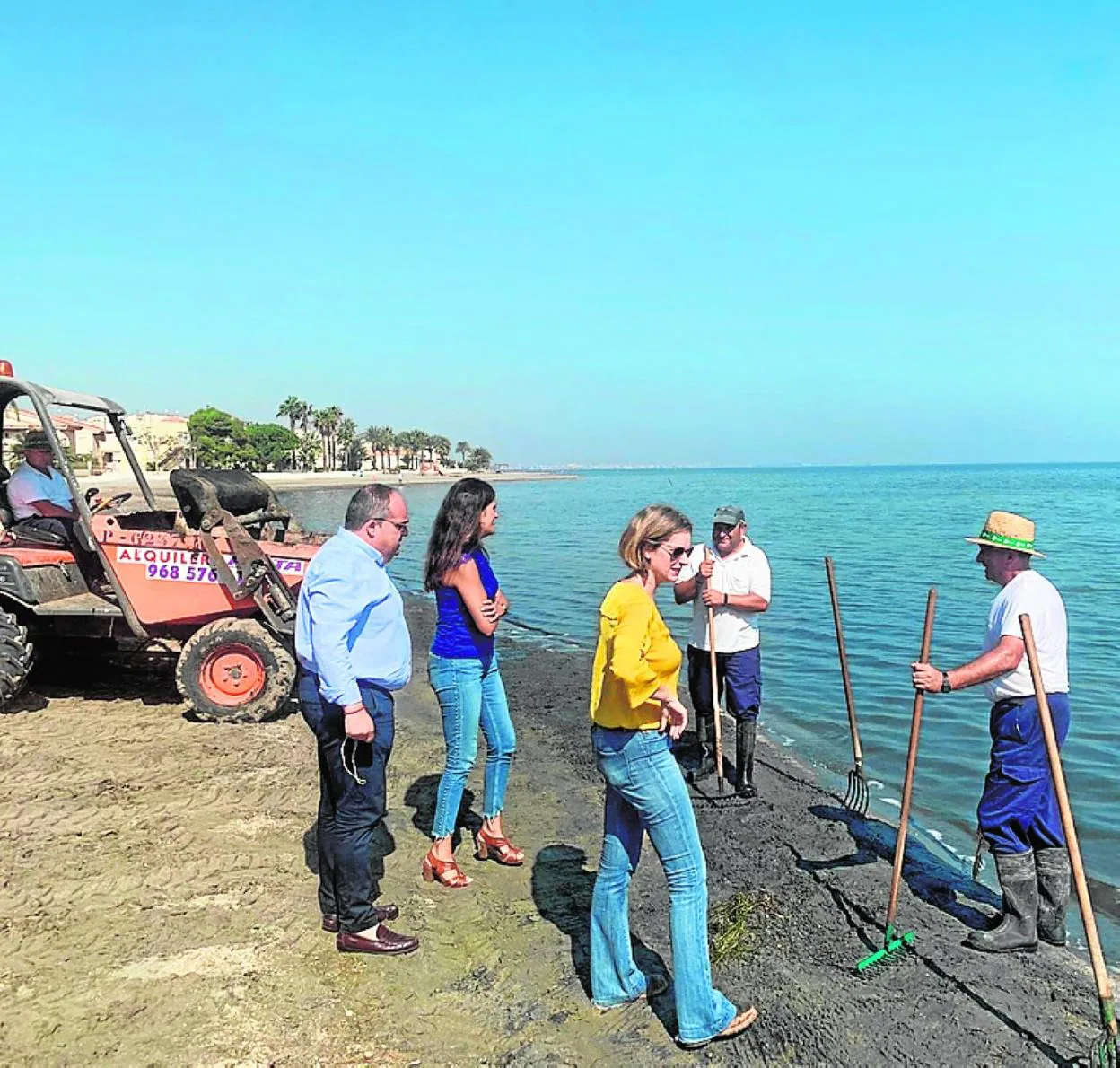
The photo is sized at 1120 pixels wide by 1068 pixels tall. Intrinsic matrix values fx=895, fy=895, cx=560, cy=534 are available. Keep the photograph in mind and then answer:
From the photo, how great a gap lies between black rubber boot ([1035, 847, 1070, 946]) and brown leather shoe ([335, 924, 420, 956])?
2.95 m

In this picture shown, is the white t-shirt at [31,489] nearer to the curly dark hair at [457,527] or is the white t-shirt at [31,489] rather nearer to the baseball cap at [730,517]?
the curly dark hair at [457,527]

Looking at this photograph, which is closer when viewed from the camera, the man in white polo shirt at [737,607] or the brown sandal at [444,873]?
the brown sandal at [444,873]

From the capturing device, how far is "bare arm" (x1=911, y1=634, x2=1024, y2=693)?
400cm

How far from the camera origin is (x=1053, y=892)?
4.25 meters

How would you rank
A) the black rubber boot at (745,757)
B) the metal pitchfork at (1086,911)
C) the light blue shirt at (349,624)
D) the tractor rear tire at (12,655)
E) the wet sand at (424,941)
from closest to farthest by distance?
the metal pitchfork at (1086,911) → the wet sand at (424,941) → the light blue shirt at (349,624) → the black rubber boot at (745,757) → the tractor rear tire at (12,655)

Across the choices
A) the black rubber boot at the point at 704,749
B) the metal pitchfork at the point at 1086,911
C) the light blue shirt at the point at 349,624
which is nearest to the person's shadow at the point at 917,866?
the black rubber boot at the point at 704,749

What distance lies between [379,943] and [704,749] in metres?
→ 3.35

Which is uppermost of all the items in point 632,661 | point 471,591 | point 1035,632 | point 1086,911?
point 471,591

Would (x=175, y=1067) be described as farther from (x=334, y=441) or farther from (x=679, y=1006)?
(x=334, y=441)

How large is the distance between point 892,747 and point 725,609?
3086 mm

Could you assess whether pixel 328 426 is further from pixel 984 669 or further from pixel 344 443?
pixel 984 669

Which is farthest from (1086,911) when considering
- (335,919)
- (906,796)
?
(335,919)

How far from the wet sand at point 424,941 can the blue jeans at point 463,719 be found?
1.64 feet

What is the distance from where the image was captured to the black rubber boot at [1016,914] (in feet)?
13.6
